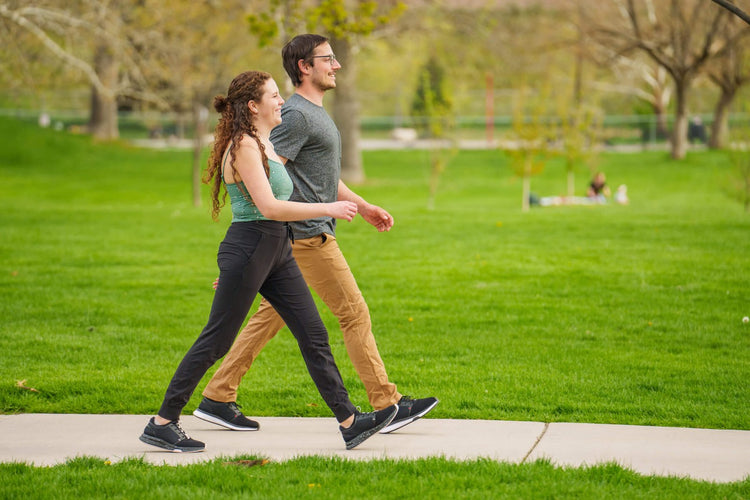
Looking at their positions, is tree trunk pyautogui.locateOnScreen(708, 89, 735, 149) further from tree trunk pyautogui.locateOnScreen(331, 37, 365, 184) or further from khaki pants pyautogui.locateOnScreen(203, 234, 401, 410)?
khaki pants pyautogui.locateOnScreen(203, 234, 401, 410)

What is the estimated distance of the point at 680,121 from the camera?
118 feet

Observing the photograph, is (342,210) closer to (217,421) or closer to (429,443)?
(429,443)

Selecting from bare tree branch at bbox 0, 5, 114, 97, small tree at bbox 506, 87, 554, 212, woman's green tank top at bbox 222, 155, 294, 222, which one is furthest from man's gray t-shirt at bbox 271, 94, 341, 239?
small tree at bbox 506, 87, 554, 212

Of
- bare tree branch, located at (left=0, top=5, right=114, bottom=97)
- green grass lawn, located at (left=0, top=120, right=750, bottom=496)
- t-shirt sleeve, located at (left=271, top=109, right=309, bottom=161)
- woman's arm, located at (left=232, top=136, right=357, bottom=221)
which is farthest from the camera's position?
bare tree branch, located at (left=0, top=5, right=114, bottom=97)

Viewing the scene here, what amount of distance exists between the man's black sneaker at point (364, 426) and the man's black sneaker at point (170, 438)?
74cm

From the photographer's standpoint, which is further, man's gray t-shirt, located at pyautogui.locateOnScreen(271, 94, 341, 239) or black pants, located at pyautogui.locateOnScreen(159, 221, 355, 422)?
man's gray t-shirt, located at pyautogui.locateOnScreen(271, 94, 341, 239)

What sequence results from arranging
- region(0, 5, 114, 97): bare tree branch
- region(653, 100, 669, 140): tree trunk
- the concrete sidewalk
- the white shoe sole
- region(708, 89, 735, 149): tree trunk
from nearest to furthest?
the concrete sidewalk → the white shoe sole → region(0, 5, 114, 97): bare tree branch → region(708, 89, 735, 149): tree trunk → region(653, 100, 669, 140): tree trunk

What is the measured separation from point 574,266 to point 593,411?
212 inches

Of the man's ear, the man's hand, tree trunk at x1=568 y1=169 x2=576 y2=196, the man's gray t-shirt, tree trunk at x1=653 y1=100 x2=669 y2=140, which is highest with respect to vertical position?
tree trunk at x1=653 y1=100 x2=669 y2=140

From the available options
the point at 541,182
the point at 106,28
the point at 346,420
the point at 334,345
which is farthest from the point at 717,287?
the point at 541,182

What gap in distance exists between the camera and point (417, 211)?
17.4 meters

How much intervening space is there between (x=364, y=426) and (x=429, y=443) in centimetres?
35

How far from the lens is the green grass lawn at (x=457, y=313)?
5.77 metres

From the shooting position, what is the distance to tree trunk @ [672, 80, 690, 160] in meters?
34.6
